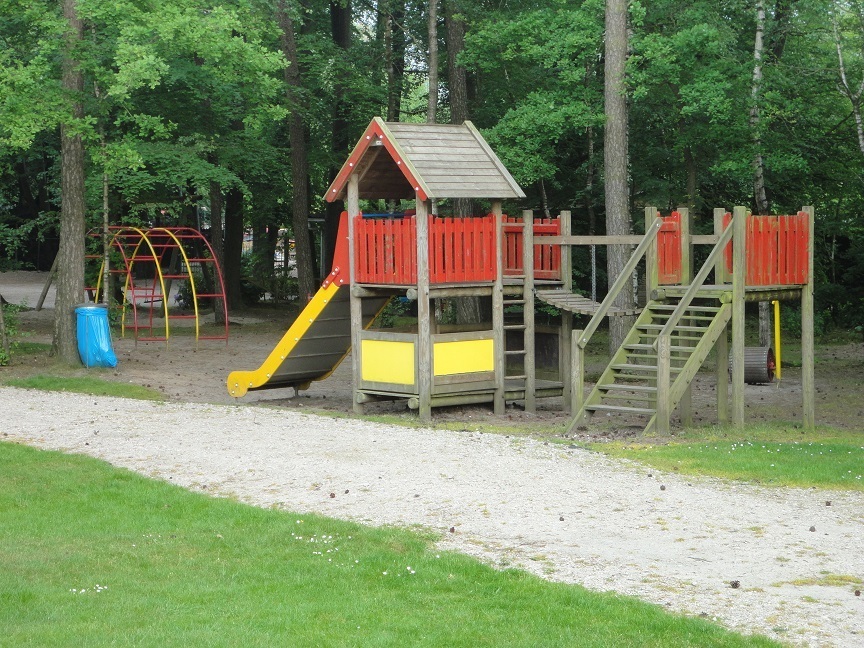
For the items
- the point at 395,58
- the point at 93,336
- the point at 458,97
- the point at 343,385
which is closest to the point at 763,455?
the point at 343,385

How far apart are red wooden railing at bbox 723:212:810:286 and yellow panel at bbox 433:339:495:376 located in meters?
3.39

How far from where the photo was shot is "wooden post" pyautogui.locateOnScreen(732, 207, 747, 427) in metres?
13.8

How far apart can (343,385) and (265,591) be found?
12854 mm

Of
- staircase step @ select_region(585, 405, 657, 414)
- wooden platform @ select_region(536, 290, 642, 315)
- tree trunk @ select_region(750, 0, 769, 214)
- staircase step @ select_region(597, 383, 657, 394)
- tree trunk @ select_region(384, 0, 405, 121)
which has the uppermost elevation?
tree trunk @ select_region(384, 0, 405, 121)

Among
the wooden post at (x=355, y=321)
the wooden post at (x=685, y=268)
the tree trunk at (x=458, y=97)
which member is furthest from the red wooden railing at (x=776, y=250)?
the tree trunk at (x=458, y=97)

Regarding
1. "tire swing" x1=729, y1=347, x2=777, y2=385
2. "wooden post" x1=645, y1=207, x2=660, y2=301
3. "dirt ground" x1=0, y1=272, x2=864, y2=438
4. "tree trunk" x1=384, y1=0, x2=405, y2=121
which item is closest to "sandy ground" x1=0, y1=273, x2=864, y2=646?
"dirt ground" x1=0, y1=272, x2=864, y2=438

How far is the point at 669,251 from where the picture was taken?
1473 centimetres

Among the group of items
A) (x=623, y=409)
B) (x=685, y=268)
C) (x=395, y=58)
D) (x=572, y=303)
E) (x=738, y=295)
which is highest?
(x=395, y=58)

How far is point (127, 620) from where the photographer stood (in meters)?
6.32

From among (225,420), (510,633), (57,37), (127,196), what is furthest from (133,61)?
(510,633)

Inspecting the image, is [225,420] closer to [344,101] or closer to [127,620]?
[127,620]

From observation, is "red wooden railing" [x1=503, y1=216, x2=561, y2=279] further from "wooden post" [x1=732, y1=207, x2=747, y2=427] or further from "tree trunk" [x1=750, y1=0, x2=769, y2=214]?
"tree trunk" [x1=750, y1=0, x2=769, y2=214]

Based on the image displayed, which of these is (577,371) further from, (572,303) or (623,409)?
(572,303)

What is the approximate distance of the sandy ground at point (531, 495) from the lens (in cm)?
702
